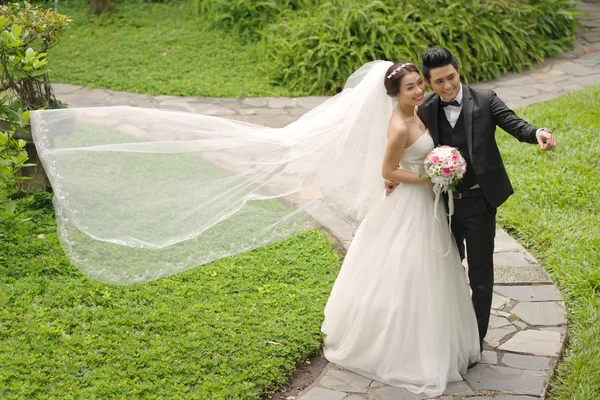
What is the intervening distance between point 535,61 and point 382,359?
7409 mm

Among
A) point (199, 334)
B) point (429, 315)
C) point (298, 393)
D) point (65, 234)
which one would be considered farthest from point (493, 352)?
point (65, 234)

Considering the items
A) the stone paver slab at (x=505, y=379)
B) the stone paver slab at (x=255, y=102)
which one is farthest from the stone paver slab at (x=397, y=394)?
the stone paver slab at (x=255, y=102)

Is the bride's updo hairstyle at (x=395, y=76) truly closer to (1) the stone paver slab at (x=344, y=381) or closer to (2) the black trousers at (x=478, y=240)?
(2) the black trousers at (x=478, y=240)

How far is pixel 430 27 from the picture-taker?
407 inches

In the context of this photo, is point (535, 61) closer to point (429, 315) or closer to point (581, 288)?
point (581, 288)

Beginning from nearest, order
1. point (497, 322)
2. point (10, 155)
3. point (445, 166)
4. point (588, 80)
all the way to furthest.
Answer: point (445, 166), point (497, 322), point (10, 155), point (588, 80)

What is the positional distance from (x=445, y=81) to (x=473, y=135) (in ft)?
1.15

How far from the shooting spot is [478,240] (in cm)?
467

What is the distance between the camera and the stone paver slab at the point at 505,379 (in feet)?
15.5

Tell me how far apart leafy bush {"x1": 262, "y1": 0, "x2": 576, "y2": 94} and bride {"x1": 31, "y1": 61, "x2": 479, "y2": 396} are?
16.5 ft

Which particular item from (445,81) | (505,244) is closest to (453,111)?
(445,81)

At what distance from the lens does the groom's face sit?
441cm

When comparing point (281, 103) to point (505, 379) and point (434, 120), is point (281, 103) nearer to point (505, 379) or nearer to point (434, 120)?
point (434, 120)

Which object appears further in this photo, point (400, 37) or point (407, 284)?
point (400, 37)
